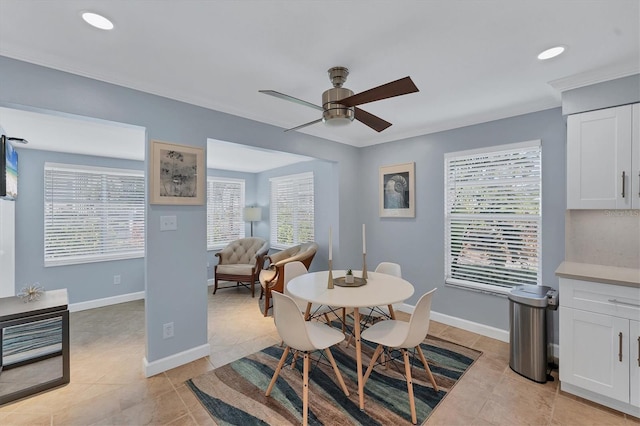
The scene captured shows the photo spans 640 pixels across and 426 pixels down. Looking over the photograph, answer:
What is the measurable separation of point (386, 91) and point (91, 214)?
16.4 ft

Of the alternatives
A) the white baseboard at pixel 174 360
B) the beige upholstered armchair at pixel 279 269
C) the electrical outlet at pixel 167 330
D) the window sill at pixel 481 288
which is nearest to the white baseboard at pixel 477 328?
the window sill at pixel 481 288

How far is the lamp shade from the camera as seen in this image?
608cm

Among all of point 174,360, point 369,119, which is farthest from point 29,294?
point 369,119

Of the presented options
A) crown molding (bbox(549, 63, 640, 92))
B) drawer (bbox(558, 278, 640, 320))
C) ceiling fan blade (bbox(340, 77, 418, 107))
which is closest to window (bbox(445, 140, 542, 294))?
crown molding (bbox(549, 63, 640, 92))

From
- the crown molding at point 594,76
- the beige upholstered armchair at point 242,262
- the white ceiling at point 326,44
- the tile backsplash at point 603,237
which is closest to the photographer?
the white ceiling at point 326,44

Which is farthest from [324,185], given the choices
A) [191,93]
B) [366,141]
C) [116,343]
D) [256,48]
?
[116,343]

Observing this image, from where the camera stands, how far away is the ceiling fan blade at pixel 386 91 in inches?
60.3

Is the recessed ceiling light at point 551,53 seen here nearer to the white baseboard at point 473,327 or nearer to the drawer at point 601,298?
the drawer at point 601,298

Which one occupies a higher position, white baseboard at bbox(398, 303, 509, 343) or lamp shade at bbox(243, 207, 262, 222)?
lamp shade at bbox(243, 207, 262, 222)

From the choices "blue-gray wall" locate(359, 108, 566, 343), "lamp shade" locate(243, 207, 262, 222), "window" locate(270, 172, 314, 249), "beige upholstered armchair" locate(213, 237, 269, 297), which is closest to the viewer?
"blue-gray wall" locate(359, 108, 566, 343)

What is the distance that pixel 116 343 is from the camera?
3127mm

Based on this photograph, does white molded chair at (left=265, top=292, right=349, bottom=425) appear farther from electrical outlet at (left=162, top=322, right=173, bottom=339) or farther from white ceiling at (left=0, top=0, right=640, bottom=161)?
white ceiling at (left=0, top=0, right=640, bottom=161)

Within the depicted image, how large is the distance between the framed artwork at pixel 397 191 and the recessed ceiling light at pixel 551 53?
189 centimetres

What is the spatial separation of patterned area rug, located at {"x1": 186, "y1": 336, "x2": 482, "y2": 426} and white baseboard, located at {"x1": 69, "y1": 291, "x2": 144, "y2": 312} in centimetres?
309
